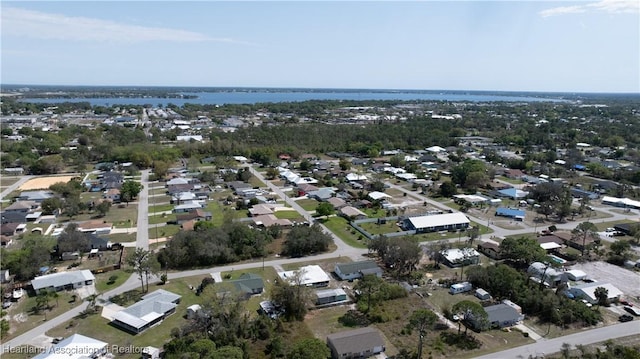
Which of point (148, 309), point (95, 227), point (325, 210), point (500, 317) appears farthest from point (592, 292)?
point (95, 227)

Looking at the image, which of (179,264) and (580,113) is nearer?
(179,264)

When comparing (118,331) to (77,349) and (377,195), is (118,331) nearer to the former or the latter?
(77,349)


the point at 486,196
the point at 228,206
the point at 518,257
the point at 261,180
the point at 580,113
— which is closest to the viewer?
the point at 518,257

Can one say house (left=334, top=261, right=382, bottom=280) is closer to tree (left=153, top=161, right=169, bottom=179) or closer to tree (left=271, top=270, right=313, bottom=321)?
tree (left=271, top=270, right=313, bottom=321)

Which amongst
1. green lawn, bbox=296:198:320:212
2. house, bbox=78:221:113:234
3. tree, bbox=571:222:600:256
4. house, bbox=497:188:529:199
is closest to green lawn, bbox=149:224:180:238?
house, bbox=78:221:113:234

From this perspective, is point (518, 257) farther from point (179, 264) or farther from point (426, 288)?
point (179, 264)

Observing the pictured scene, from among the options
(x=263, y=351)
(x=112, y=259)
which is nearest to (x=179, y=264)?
(x=112, y=259)

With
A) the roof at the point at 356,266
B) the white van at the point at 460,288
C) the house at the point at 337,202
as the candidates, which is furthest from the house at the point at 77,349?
the house at the point at 337,202
